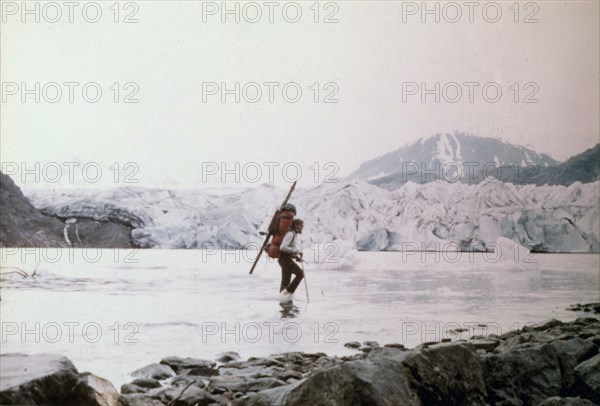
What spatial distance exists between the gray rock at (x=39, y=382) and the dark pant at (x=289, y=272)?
1950 mm

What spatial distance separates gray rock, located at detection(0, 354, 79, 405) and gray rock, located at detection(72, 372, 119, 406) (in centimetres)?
5

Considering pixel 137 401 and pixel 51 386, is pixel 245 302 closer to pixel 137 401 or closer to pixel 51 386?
pixel 137 401

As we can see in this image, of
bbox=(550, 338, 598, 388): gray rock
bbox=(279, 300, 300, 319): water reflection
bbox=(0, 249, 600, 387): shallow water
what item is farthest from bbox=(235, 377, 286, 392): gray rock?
bbox=(550, 338, 598, 388): gray rock

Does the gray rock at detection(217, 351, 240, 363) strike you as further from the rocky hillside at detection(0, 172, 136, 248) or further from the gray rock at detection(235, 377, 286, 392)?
the rocky hillside at detection(0, 172, 136, 248)

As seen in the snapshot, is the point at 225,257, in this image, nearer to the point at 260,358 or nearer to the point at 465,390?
the point at 260,358

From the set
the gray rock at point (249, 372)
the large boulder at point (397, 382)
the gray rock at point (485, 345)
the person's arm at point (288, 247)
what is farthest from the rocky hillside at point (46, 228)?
the gray rock at point (485, 345)

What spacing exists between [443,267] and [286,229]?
4.76 feet

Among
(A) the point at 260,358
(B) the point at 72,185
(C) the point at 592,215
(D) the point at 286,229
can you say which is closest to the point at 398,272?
(D) the point at 286,229

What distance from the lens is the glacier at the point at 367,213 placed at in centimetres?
594

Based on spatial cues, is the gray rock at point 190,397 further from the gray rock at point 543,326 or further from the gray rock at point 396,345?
the gray rock at point 543,326

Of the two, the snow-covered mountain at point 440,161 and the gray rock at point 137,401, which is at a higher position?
the snow-covered mountain at point 440,161

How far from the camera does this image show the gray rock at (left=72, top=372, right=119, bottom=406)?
4516 millimetres

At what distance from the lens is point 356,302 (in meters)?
5.97

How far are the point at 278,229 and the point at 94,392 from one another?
7.09ft
